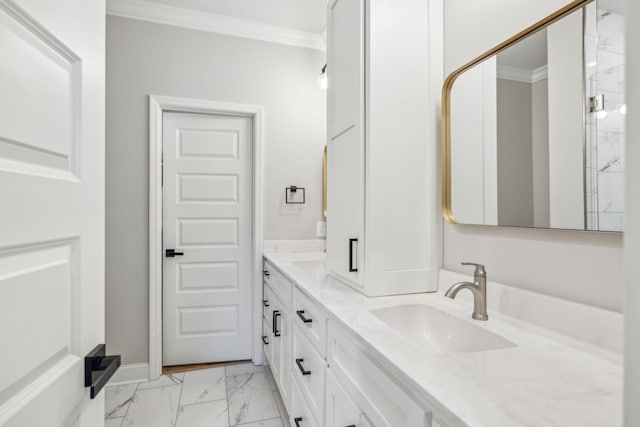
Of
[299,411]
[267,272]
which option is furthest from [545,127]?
[267,272]

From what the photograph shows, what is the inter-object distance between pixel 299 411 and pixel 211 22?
2.79 meters

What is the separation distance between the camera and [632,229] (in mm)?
301

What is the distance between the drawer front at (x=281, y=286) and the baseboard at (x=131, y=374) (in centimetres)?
114

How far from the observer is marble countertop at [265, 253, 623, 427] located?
585 mm

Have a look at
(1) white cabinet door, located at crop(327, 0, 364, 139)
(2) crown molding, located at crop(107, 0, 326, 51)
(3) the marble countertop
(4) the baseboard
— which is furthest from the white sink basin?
(2) crown molding, located at crop(107, 0, 326, 51)

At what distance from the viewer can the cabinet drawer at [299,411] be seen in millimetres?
1412

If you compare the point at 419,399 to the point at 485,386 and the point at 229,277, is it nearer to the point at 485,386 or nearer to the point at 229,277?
the point at 485,386

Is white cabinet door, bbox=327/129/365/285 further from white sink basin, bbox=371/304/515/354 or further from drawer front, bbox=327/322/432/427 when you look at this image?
drawer front, bbox=327/322/432/427

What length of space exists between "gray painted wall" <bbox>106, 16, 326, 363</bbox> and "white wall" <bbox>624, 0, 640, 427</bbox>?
2576 millimetres

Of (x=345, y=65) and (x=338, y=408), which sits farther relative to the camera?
(x=345, y=65)

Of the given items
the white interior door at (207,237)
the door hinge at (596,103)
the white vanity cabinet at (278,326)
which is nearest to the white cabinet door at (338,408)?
the white vanity cabinet at (278,326)

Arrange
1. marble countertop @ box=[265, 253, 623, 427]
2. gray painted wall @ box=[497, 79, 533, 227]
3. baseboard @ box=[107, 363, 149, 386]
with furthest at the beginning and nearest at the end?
baseboard @ box=[107, 363, 149, 386]
gray painted wall @ box=[497, 79, 533, 227]
marble countertop @ box=[265, 253, 623, 427]

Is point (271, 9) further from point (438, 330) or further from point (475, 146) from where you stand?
point (438, 330)

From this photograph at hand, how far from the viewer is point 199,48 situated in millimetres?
2605
